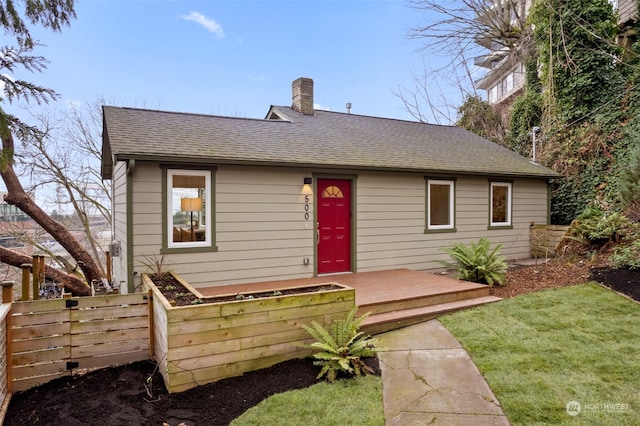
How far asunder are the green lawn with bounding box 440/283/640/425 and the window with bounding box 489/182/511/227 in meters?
3.62

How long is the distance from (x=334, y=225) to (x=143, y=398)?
15.4 ft

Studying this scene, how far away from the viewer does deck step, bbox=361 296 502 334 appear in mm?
4809

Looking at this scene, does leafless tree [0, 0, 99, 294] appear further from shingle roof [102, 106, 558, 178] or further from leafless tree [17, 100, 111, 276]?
leafless tree [17, 100, 111, 276]

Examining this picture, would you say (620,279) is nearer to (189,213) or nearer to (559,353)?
(559,353)

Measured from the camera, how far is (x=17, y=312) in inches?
149

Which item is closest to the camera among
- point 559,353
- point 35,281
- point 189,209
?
point 559,353

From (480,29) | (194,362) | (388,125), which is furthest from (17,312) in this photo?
(480,29)

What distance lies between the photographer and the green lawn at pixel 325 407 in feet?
9.85

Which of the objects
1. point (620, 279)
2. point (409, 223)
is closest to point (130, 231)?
point (409, 223)

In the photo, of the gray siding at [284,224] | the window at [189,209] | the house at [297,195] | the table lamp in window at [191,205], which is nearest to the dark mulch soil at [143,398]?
the house at [297,195]

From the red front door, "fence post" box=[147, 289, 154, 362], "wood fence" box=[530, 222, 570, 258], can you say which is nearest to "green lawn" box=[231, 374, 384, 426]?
"fence post" box=[147, 289, 154, 362]

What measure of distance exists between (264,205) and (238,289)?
1.54 m

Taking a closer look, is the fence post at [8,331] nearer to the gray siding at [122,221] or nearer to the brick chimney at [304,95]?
the gray siding at [122,221]

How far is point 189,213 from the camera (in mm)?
6113
